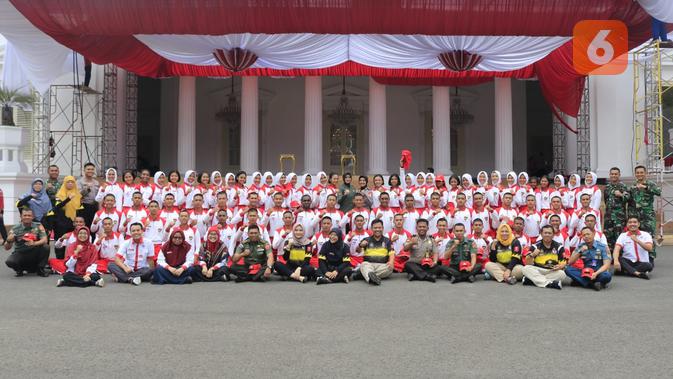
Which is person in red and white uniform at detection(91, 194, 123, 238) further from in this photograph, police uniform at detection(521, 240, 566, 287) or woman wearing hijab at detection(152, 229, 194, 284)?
police uniform at detection(521, 240, 566, 287)

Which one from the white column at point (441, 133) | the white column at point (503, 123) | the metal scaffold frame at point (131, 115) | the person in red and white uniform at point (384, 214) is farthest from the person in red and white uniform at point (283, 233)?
the metal scaffold frame at point (131, 115)

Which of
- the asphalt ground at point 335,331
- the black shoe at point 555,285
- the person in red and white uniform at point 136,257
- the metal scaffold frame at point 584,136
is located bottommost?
the asphalt ground at point 335,331

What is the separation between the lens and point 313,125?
63.7 ft

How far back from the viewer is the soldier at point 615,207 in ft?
34.0

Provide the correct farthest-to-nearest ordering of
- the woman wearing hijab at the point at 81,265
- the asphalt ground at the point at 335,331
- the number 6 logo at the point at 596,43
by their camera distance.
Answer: the number 6 logo at the point at 596,43 < the woman wearing hijab at the point at 81,265 < the asphalt ground at the point at 335,331

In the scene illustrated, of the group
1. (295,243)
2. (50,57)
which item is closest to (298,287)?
(295,243)

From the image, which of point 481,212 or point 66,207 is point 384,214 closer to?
point 481,212

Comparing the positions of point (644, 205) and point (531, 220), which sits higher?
point (644, 205)

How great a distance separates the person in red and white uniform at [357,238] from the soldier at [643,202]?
439 centimetres

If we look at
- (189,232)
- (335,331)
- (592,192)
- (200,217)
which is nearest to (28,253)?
(189,232)

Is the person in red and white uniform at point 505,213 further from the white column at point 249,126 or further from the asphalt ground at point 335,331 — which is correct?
the white column at point 249,126

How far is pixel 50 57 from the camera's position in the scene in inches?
553

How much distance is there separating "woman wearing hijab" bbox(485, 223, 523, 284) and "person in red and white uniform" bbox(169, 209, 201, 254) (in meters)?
4.18

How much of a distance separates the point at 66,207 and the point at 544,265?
7.54 metres
